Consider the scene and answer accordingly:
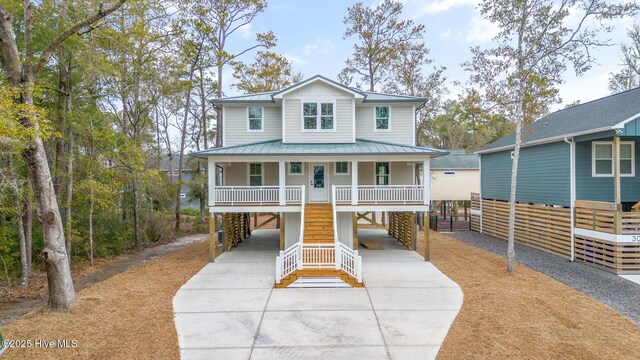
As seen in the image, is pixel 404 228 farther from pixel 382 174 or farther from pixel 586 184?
pixel 586 184

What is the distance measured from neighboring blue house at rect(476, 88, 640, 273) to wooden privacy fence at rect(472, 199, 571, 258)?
0.14ft

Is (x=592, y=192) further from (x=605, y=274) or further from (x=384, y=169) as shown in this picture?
(x=384, y=169)

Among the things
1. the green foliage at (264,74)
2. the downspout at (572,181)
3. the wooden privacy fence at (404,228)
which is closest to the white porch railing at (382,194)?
the wooden privacy fence at (404,228)

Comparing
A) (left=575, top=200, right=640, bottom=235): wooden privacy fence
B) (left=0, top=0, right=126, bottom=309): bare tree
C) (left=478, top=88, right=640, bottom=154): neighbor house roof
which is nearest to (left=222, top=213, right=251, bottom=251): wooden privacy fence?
(left=0, top=0, right=126, bottom=309): bare tree

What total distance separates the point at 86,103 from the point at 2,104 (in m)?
6.86

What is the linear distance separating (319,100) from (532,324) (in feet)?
36.5

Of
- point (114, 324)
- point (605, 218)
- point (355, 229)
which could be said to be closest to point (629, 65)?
point (605, 218)

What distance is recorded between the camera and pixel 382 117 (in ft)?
51.5

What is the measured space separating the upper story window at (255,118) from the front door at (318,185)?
326 cm

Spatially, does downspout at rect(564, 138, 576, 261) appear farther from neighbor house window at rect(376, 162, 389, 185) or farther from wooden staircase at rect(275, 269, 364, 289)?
wooden staircase at rect(275, 269, 364, 289)

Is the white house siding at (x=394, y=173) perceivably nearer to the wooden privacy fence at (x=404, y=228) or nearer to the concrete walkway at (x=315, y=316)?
the wooden privacy fence at (x=404, y=228)

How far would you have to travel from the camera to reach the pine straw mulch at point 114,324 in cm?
595

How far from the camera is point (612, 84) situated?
28.9 m

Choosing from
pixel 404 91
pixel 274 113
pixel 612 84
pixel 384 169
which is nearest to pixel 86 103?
pixel 274 113
